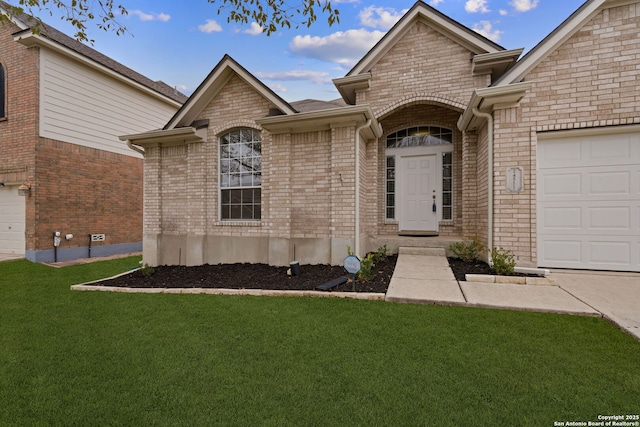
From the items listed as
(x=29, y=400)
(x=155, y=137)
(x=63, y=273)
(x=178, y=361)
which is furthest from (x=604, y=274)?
(x=63, y=273)

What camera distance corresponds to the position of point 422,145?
27.3 ft

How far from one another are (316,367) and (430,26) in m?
8.43

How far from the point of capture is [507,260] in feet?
18.3

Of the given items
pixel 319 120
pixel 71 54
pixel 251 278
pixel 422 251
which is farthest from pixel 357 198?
pixel 71 54

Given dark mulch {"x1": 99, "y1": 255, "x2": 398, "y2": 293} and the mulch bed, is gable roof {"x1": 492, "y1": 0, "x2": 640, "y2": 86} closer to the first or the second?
the mulch bed

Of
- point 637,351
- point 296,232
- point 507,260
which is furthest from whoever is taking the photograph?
point 296,232

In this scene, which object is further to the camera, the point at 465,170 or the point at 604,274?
the point at 465,170

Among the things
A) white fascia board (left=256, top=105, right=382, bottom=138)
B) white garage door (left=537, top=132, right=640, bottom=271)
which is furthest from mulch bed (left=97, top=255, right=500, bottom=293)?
white fascia board (left=256, top=105, right=382, bottom=138)

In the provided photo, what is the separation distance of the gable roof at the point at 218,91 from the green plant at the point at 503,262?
5.31 metres

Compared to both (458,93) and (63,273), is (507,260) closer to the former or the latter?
(458,93)

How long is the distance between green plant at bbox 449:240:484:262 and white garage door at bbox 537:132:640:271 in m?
1.20

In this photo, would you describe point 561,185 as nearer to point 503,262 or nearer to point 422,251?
point 503,262

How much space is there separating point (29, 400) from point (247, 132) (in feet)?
21.5

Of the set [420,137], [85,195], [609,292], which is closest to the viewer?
[609,292]
